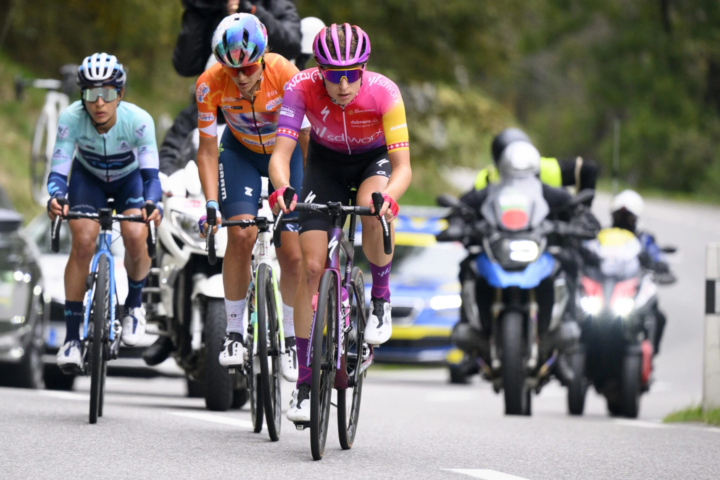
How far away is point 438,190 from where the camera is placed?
42406 mm

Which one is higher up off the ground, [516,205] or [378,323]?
[516,205]

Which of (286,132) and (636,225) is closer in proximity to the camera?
(286,132)

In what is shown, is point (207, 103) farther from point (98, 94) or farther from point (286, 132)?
point (286, 132)

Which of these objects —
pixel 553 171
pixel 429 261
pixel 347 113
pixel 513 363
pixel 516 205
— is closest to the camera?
pixel 347 113

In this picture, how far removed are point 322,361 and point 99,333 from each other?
6.75ft

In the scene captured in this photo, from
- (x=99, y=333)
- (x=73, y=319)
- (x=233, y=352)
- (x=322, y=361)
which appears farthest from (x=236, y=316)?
(x=322, y=361)

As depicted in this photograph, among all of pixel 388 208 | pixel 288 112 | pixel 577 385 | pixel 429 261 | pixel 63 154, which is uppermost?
pixel 288 112

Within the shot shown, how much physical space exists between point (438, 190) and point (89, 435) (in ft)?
115

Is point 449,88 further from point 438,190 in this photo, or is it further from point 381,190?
point 381,190

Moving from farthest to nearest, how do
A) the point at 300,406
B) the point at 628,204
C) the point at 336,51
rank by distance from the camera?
the point at 628,204 < the point at 336,51 < the point at 300,406

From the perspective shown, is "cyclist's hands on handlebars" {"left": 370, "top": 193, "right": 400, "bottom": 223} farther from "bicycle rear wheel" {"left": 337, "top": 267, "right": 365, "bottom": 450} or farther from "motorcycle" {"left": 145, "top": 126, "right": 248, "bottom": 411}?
"motorcycle" {"left": 145, "top": 126, "right": 248, "bottom": 411}

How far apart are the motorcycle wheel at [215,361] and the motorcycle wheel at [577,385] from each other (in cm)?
378

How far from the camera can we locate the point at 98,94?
909 cm

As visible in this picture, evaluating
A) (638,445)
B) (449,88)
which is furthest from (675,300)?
(638,445)
